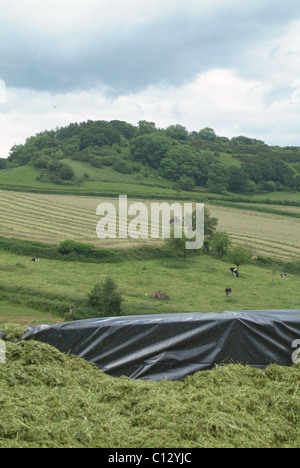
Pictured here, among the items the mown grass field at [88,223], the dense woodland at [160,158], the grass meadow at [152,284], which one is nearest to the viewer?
the grass meadow at [152,284]

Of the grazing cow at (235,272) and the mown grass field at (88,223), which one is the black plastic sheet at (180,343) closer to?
the grazing cow at (235,272)

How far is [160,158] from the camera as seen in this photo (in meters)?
77.2

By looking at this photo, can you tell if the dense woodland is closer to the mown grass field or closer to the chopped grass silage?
the mown grass field

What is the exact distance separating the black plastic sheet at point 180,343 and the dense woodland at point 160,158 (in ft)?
170

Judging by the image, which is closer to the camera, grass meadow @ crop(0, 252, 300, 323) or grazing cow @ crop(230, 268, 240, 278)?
grass meadow @ crop(0, 252, 300, 323)

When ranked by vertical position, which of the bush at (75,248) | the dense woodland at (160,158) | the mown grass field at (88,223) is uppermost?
the dense woodland at (160,158)

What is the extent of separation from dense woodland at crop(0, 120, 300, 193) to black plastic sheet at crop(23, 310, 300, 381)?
5184 centimetres

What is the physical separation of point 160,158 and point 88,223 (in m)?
39.9

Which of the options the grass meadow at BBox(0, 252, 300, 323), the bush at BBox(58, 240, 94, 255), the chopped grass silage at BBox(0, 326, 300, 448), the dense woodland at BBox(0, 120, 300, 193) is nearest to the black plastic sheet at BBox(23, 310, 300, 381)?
the chopped grass silage at BBox(0, 326, 300, 448)

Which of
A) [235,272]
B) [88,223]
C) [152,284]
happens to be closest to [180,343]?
[152,284]

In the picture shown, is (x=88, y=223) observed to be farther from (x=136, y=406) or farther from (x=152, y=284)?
(x=136, y=406)

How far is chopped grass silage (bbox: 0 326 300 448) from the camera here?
377cm

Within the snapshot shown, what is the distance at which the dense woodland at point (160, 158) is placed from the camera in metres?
66.1

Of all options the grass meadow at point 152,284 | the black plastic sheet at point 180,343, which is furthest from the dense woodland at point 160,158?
the black plastic sheet at point 180,343
